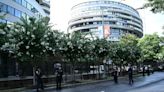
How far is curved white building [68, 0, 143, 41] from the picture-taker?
148m

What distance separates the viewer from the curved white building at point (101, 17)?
487ft

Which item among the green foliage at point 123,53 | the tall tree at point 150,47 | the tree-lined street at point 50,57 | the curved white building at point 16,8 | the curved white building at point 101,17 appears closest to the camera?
the tree-lined street at point 50,57

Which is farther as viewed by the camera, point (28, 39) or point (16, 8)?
point (16, 8)

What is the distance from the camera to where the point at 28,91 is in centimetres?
2644

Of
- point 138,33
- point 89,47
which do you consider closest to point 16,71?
point 89,47

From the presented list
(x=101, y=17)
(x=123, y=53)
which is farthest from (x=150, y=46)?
(x=101, y=17)

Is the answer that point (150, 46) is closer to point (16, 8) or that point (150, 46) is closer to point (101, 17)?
point (16, 8)

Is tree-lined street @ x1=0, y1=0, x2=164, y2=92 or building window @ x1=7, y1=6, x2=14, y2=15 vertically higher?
building window @ x1=7, y1=6, x2=14, y2=15

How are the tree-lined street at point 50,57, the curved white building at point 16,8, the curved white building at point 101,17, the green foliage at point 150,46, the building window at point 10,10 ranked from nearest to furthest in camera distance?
the tree-lined street at point 50,57 → the curved white building at point 16,8 → the building window at point 10,10 → the green foliage at point 150,46 → the curved white building at point 101,17

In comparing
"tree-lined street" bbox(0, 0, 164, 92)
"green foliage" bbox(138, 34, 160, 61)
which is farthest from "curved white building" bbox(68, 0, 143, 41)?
"tree-lined street" bbox(0, 0, 164, 92)

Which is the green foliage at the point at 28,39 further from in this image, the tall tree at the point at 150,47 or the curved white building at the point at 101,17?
the curved white building at the point at 101,17

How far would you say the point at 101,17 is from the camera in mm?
145000

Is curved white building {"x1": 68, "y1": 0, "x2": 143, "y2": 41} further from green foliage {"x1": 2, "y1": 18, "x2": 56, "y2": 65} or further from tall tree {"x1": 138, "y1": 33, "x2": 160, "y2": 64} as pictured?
green foliage {"x1": 2, "y1": 18, "x2": 56, "y2": 65}

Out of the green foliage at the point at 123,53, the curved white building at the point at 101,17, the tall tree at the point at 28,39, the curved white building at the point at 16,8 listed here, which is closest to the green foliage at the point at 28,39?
the tall tree at the point at 28,39
